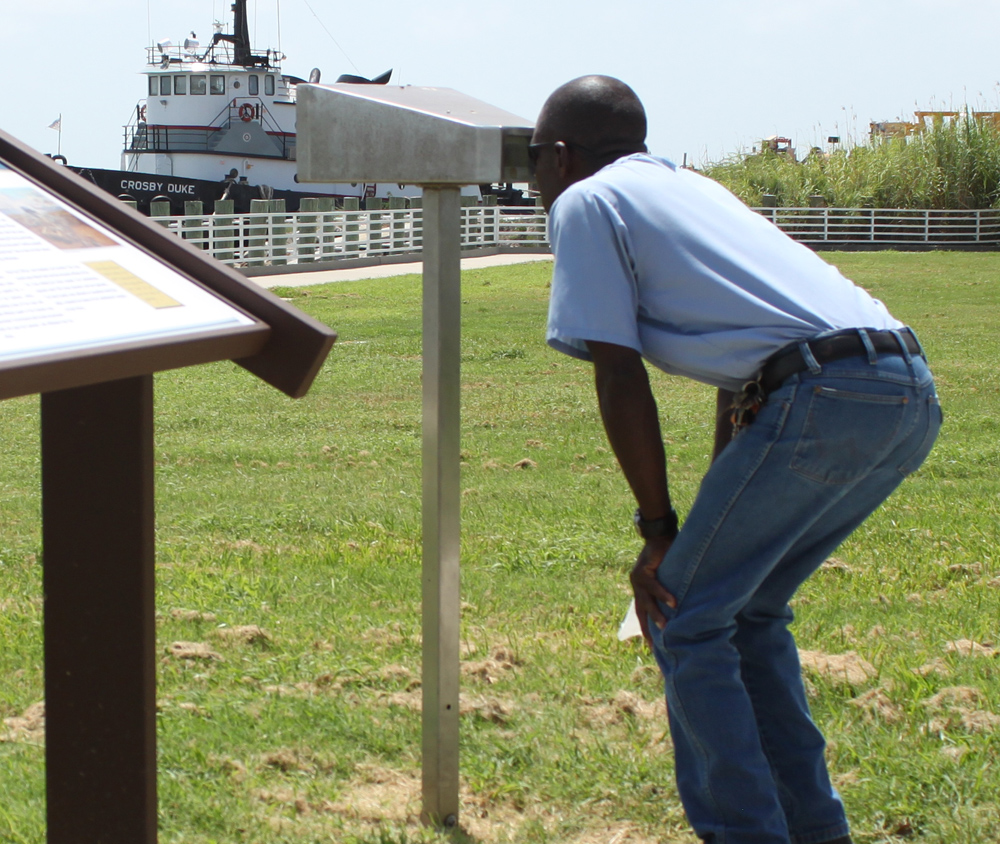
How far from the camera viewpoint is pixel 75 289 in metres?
1.88

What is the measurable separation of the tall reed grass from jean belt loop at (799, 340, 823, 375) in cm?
3411

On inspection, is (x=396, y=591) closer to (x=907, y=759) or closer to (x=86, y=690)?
(x=907, y=759)

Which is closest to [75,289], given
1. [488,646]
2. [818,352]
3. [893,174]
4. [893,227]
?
[818,352]

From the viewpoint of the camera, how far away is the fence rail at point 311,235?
2438cm

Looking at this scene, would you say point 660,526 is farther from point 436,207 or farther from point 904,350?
point 436,207

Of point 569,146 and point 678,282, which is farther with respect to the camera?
point 569,146

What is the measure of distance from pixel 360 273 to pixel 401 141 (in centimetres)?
2295

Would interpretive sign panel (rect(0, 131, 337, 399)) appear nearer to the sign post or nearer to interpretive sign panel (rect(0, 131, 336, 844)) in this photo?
interpretive sign panel (rect(0, 131, 336, 844))

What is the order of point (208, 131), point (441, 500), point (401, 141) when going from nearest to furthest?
point (401, 141) → point (441, 500) → point (208, 131)

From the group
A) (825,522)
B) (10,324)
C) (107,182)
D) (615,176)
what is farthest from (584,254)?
(107,182)

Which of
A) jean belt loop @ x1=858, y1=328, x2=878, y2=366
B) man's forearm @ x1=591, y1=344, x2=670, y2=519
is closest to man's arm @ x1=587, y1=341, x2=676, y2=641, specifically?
man's forearm @ x1=591, y1=344, x2=670, y2=519

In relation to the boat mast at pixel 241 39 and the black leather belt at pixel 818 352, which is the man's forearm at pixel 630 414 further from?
the boat mast at pixel 241 39

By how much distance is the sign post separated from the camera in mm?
2539

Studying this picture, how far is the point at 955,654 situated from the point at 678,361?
6.01 ft
